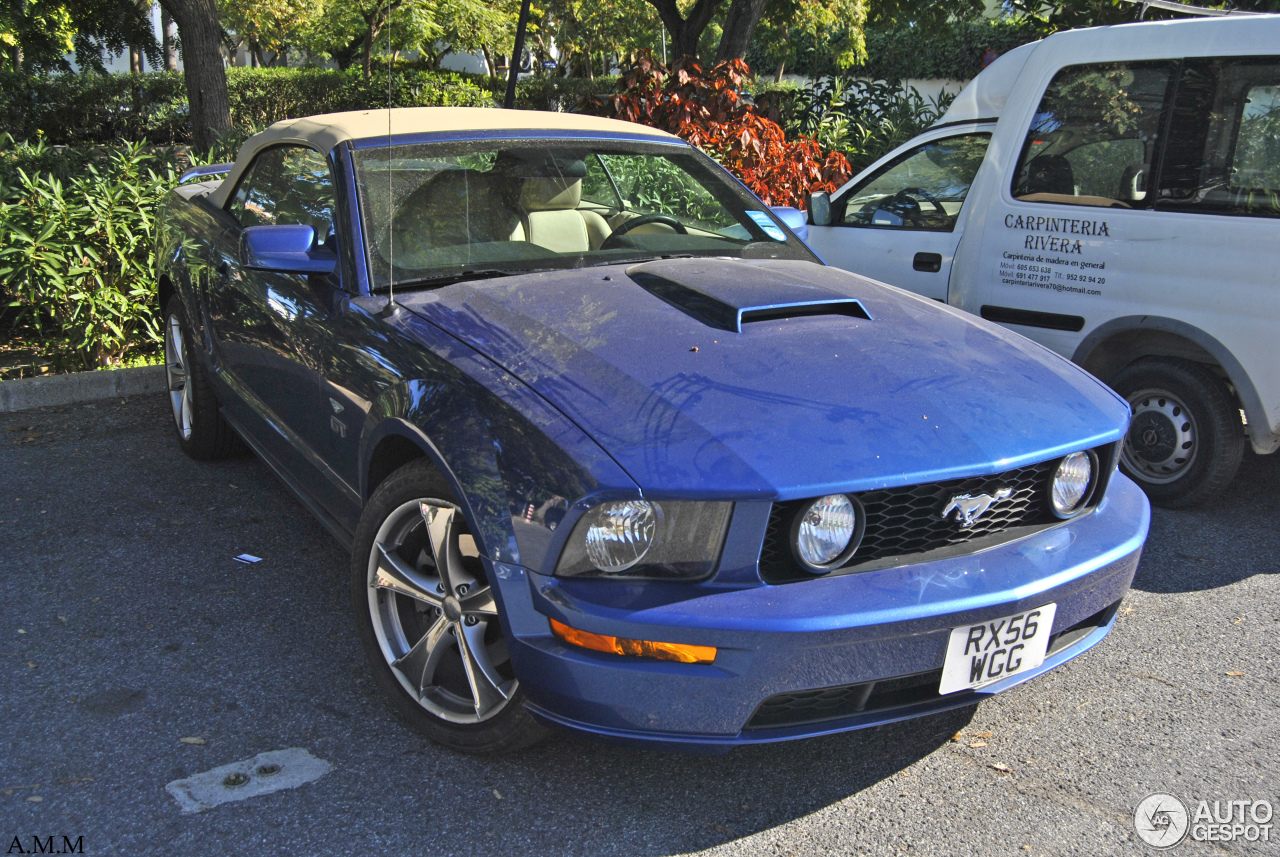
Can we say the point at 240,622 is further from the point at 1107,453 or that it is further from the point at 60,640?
the point at 1107,453

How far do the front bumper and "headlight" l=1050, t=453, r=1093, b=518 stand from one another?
279mm

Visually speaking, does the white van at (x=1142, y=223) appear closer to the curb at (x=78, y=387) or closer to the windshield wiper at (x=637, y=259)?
the windshield wiper at (x=637, y=259)

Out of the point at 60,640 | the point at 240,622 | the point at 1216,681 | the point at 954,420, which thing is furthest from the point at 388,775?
the point at 1216,681

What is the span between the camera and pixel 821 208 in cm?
555

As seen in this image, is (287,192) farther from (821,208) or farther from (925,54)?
(925,54)

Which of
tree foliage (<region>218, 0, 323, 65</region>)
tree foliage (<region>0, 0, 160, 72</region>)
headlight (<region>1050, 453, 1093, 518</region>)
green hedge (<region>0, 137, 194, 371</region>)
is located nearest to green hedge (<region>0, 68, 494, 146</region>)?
tree foliage (<region>218, 0, 323, 65</region>)

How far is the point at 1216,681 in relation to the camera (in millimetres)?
3072

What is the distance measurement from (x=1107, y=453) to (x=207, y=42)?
311 inches

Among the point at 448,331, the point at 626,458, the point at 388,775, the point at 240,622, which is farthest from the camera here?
the point at 240,622

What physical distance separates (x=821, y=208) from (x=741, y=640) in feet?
12.9

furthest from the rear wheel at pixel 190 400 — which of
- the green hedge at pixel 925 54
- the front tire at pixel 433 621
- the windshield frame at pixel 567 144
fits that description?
the green hedge at pixel 925 54

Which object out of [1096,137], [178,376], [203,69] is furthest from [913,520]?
[203,69]

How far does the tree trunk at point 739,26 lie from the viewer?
33.2ft

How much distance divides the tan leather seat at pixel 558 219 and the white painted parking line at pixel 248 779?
5.74 feet
